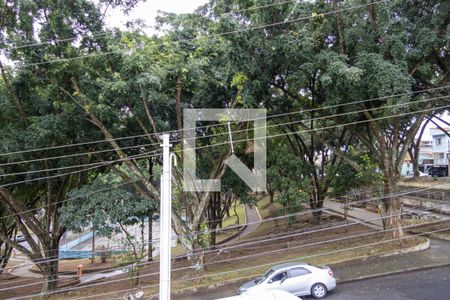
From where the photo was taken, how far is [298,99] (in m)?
15.0

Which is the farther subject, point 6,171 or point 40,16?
point 6,171

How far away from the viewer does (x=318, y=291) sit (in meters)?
10.2

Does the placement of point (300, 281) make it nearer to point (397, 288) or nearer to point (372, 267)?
point (397, 288)

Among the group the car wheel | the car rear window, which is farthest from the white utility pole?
the car wheel

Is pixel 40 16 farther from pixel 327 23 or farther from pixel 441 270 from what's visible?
pixel 441 270

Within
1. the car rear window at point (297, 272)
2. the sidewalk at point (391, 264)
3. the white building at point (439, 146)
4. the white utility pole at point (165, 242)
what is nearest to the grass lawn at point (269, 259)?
the sidewalk at point (391, 264)

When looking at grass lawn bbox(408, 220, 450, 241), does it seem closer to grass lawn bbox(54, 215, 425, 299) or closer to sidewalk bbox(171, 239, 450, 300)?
grass lawn bbox(54, 215, 425, 299)

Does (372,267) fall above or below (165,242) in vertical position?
below

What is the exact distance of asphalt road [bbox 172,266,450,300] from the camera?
9.68 m

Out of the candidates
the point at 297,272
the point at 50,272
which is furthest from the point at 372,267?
the point at 50,272

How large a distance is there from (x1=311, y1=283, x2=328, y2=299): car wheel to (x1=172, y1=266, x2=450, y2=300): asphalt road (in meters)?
0.22

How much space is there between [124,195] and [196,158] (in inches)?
169

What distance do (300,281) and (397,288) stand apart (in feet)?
8.95

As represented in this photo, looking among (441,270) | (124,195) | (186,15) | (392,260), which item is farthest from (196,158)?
(441,270)
